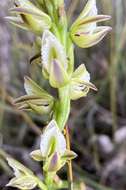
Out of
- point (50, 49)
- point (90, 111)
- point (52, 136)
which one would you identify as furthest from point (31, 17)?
point (90, 111)

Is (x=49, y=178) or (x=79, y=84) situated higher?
(x=79, y=84)

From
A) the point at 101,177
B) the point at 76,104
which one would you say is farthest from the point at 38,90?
the point at 76,104

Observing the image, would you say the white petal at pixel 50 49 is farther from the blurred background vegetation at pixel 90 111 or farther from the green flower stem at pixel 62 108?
the blurred background vegetation at pixel 90 111

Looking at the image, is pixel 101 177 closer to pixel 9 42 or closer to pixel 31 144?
pixel 31 144

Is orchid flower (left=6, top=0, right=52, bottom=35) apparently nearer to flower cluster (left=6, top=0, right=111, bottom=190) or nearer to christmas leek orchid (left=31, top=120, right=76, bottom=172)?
flower cluster (left=6, top=0, right=111, bottom=190)

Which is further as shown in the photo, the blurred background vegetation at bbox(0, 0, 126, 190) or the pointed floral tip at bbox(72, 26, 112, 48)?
the blurred background vegetation at bbox(0, 0, 126, 190)

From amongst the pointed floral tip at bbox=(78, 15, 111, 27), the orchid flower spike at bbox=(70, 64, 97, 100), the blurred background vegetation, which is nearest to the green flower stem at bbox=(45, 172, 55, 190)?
the orchid flower spike at bbox=(70, 64, 97, 100)

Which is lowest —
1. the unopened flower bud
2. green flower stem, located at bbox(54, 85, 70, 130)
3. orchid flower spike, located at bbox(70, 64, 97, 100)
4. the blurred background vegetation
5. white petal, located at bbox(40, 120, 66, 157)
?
the blurred background vegetation

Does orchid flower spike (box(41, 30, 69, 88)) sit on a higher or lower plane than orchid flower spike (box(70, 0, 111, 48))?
lower

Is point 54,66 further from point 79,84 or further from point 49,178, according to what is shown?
point 49,178
